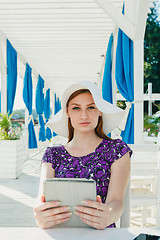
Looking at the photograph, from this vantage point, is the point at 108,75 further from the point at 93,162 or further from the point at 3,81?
the point at 93,162

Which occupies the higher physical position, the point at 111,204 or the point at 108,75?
the point at 108,75

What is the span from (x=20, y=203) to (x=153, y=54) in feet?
59.7

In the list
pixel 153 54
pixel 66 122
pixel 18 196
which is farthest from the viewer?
pixel 153 54

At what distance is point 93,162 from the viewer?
52.9 inches

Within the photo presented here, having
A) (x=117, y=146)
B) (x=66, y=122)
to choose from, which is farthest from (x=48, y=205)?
(x=66, y=122)

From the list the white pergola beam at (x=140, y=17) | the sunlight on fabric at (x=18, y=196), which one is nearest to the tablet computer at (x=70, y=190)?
the white pergola beam at (x=140, y=17)

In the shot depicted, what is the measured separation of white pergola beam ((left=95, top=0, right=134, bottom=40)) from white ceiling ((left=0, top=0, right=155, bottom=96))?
80cm

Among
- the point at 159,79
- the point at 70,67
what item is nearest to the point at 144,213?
the point at 70,67

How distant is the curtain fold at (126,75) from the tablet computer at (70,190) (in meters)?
2.84

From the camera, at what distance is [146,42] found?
66.4 ft

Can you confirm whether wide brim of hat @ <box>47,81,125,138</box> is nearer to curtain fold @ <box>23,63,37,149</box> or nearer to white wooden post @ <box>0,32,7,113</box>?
white wooden post @ <box>0,32,7,113</box>

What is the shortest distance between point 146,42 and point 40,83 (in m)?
13.0

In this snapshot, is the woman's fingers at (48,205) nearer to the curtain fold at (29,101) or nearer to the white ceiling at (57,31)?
the white ceiling at (57,31)

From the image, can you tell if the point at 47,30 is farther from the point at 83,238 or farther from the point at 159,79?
the point at 159,79
